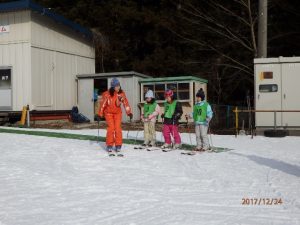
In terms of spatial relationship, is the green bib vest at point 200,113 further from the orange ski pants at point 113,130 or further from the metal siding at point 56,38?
the metal siding at point 56,38

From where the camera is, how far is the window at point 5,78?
1877 centimetres

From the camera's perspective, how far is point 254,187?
22.8ft

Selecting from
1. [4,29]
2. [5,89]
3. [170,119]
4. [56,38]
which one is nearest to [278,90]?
[170,119]

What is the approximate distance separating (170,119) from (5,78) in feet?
33.2

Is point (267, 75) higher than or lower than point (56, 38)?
lower

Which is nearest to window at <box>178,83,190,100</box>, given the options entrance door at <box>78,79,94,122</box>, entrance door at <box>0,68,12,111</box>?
entrance door at <box>78,79,94,122</box>

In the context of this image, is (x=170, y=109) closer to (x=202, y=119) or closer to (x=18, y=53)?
(x=202, y=119)

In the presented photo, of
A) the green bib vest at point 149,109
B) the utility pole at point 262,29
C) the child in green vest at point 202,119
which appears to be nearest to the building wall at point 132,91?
the utility pole at point 262,29

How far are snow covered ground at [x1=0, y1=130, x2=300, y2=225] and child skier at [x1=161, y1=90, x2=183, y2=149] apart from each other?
65 centimetres

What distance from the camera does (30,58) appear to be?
725 inches

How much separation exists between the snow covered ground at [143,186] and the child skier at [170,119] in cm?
65

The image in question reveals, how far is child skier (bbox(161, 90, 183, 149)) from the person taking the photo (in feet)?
37.6

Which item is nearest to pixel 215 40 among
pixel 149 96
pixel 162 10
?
pixel 162 10
